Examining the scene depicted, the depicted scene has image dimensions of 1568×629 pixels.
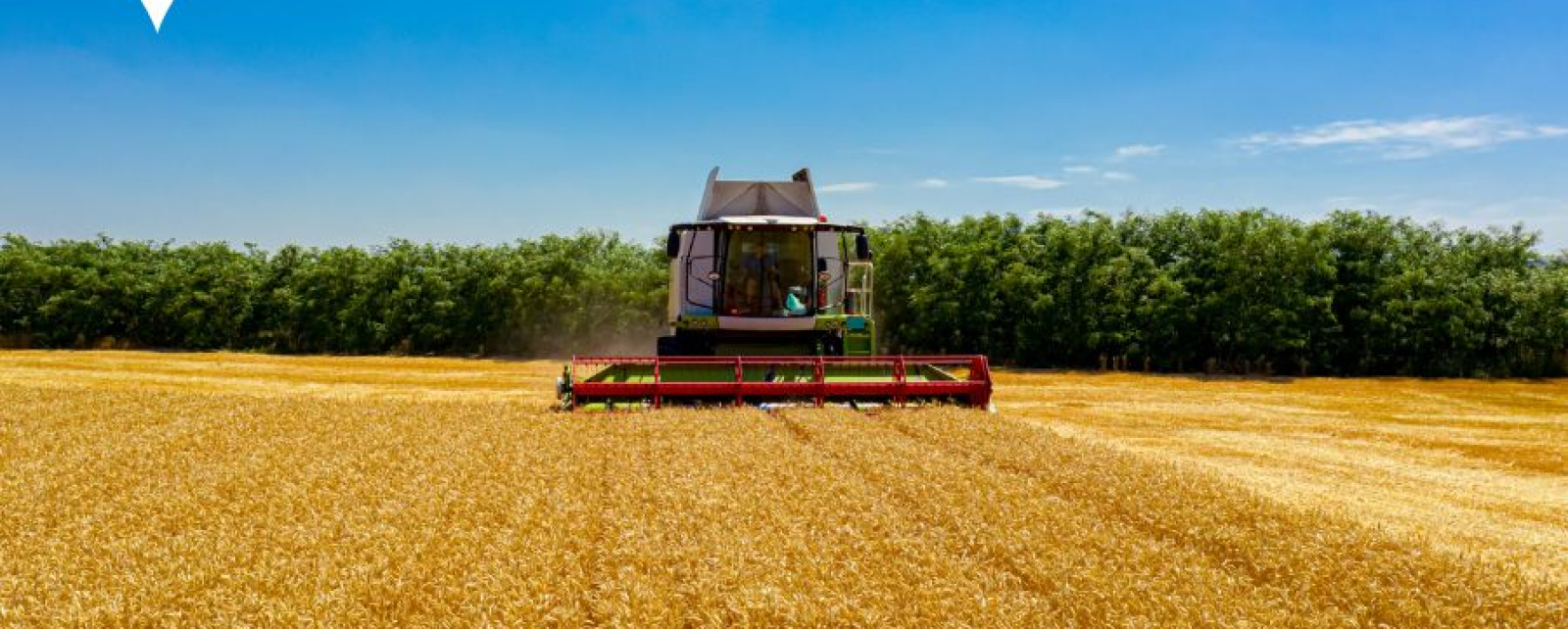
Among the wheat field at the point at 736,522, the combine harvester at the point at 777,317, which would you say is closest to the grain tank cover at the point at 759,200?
the combine harvester at the point at 777,317

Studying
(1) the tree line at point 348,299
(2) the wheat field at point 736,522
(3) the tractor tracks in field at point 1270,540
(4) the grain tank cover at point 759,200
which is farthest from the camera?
(1) the tree line at point 348,299

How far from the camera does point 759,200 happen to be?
44.5 ft

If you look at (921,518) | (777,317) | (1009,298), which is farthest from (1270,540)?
(1009,298)

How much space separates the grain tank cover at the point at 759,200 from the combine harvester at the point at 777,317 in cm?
1

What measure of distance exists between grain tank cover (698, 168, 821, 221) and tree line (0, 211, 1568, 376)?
11.5m

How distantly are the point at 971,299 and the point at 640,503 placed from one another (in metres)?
19.3

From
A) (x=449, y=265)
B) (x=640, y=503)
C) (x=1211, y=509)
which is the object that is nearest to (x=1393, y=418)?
(x=1211, y=509)

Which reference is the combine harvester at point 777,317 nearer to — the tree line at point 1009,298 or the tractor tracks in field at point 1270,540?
the tractor tracks in field at point 1270,540

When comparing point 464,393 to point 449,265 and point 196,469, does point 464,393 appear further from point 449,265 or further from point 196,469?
point 449,265

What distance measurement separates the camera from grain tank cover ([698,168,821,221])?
13.5 m

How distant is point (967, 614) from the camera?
433 cm

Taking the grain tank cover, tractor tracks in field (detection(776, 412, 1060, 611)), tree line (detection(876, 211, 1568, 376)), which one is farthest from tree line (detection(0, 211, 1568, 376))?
tractor tracks in field (detection(776, 412, 1060, 611))

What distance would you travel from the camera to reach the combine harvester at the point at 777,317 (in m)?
11.6

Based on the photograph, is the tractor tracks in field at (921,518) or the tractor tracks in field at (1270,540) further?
the tractor tracks in field at (921,518)
